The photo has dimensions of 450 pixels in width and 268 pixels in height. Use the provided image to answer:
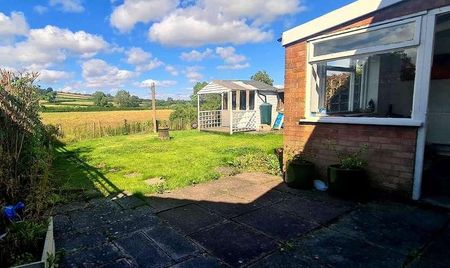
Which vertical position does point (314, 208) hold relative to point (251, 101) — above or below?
below

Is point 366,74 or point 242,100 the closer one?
point 366,74

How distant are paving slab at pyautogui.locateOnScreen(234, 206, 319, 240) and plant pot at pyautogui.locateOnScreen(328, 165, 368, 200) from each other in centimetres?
114

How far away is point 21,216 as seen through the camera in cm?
284

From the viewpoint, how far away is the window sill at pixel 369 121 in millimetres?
4203

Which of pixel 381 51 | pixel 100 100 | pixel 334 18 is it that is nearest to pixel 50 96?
pixel 334 18

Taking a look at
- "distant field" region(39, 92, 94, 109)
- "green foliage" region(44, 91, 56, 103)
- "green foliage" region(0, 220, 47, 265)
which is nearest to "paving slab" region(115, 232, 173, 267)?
"green foliage" region(0, 220, 47, 265)

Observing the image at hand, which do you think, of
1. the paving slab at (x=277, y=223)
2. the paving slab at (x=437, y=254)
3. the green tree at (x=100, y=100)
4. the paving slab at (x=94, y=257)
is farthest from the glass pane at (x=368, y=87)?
the green tree at (x=100, y=100)

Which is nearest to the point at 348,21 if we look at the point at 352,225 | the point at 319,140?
the point at 319,140

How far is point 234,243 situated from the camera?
10.4 feet

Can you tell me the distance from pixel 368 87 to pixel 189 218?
5617mm

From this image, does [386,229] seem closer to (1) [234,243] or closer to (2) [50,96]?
(1) [234,243]

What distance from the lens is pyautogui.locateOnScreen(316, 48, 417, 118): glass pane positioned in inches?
238

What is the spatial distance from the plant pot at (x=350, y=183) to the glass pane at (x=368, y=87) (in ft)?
5.52

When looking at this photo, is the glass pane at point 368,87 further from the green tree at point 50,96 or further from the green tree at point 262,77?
the green tree at point 262,77
